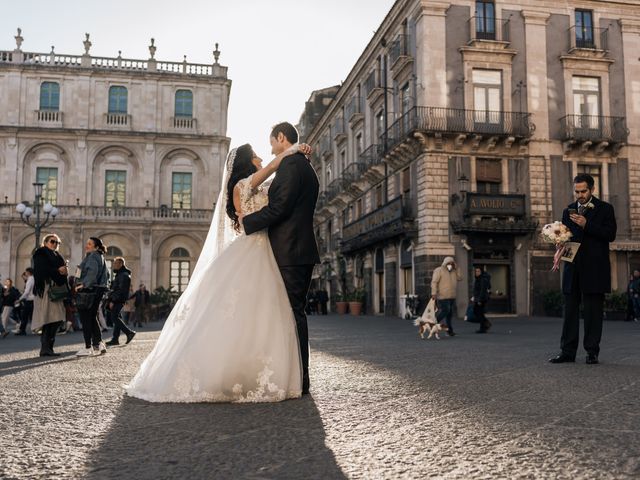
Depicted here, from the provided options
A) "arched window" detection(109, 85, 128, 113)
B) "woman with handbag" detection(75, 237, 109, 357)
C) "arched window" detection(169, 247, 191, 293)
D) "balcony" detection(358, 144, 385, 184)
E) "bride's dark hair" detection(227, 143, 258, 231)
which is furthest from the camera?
"arched window" detection(109, 85, 128, 113)

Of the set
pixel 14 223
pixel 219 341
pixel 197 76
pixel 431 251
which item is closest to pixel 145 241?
pixel 14 223

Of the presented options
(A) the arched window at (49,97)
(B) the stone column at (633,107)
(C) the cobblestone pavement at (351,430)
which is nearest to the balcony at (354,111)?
(B) the stone column at (633,107)

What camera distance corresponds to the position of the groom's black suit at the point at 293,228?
183 inches

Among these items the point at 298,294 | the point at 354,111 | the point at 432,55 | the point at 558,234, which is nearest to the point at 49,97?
the point at 354,111

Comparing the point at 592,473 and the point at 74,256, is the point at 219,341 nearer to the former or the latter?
the point at 592,473

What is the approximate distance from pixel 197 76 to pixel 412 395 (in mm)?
38635

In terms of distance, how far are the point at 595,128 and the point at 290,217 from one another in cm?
2339

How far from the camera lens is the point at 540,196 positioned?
24.2 m

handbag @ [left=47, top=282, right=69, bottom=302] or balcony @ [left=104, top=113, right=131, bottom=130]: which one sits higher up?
balcony @ [left=104, top=113, right=131, bottom=130]

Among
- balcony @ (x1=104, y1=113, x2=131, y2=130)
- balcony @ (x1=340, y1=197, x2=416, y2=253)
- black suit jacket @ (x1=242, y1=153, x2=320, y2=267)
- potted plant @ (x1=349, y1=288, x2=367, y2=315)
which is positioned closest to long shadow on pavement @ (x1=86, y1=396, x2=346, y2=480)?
black suit jacket @ (x1=242, y1=153, x2=320, y2=267)

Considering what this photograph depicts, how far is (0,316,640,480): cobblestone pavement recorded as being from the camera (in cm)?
258

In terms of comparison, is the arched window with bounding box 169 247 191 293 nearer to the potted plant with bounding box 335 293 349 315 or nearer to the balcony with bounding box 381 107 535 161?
the potted plant with bounding box 335 293 349 315

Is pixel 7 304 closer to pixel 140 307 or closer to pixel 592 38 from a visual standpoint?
pixel 140 307

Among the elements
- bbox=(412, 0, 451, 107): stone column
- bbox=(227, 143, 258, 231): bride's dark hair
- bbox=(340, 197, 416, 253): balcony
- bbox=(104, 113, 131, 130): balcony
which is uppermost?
bbox=(104, 113, 131, 130): balcony
